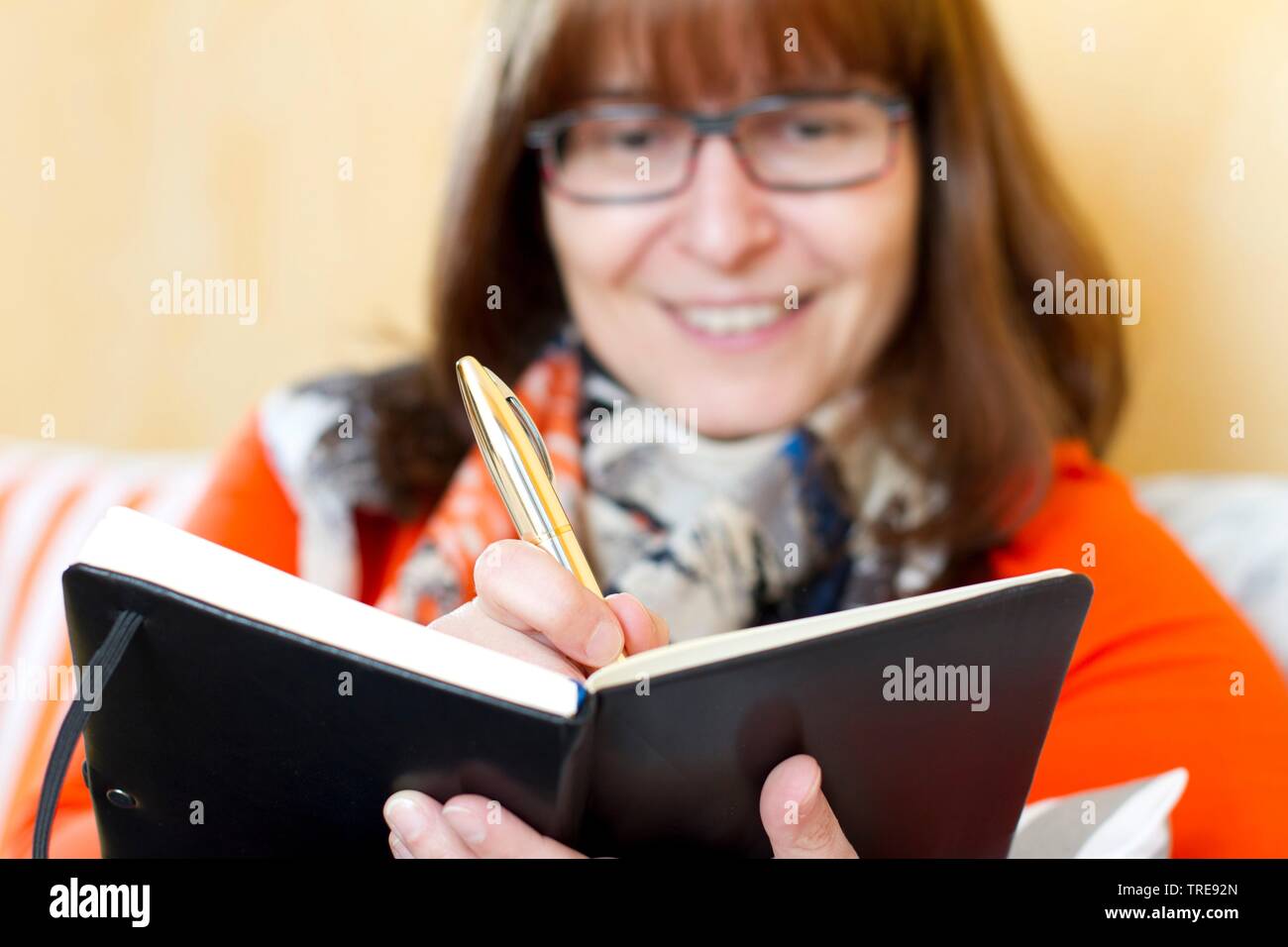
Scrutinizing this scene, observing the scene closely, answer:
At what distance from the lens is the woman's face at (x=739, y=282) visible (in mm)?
878

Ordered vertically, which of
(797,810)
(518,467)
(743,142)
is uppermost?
(743,142)

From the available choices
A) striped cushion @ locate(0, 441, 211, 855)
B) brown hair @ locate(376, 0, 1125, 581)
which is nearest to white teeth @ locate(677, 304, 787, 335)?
brown hair @ locate(376, 0, 1125, 581)

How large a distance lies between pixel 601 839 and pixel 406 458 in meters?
0.60

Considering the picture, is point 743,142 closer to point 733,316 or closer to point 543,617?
point 733,316

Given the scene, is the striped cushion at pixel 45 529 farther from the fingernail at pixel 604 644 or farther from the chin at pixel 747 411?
the fingernail at pixel 604 644

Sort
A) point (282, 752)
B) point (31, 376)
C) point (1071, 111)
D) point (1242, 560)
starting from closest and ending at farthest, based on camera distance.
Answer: point (282, 752) → point (1242, 560) → point (1071, 111) → point (31, 376)

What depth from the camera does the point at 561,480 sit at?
0.95 m

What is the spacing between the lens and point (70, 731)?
43cm

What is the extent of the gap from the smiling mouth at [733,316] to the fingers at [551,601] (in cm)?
49

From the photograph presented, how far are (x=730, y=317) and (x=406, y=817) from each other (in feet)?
1.91

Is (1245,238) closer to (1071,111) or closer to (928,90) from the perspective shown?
(1071,111)

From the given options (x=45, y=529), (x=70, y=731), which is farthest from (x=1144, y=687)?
(x=45, y=529)
